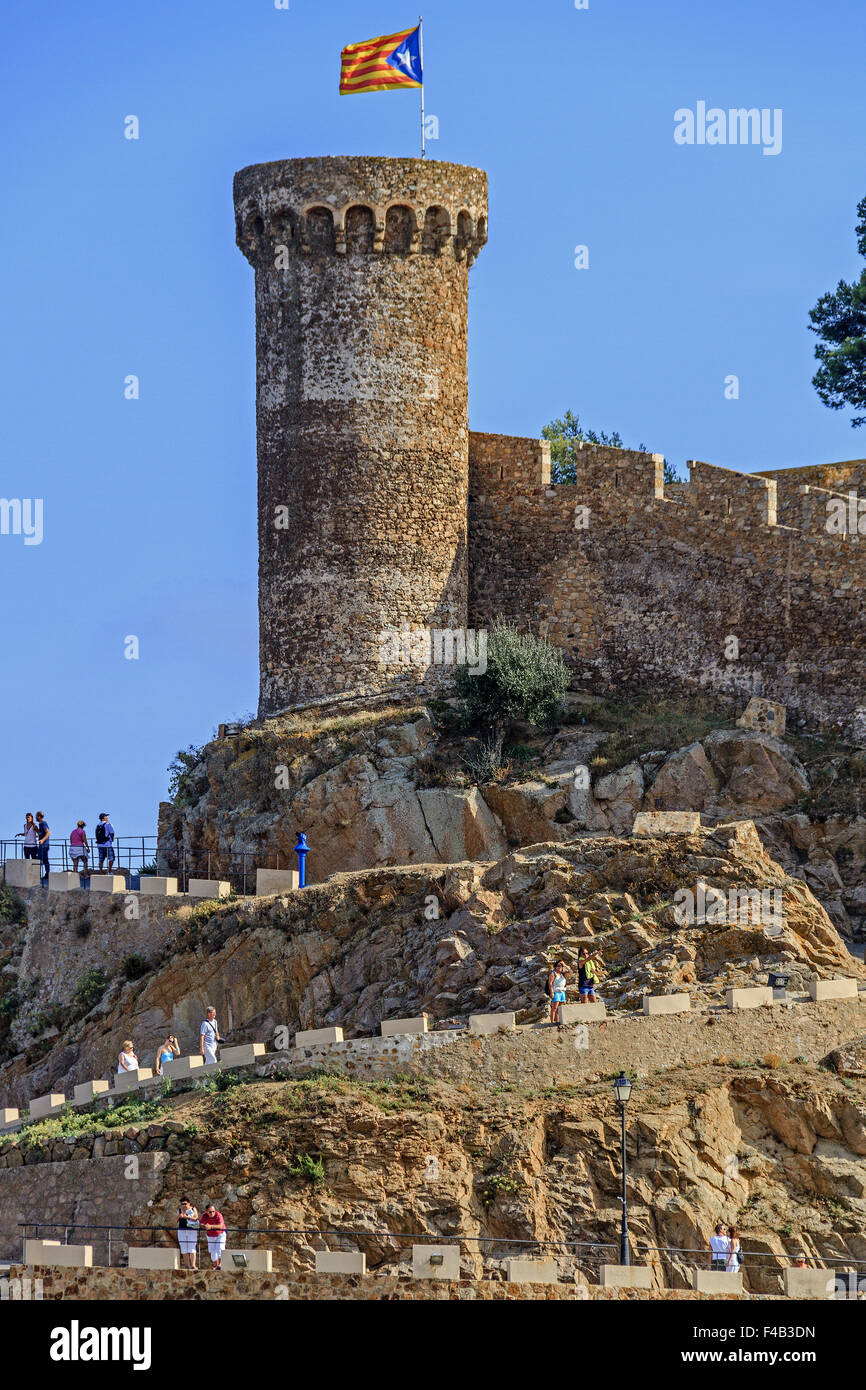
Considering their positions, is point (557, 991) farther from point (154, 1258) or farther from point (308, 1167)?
point (154, 1258)

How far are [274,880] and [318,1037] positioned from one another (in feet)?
20.7

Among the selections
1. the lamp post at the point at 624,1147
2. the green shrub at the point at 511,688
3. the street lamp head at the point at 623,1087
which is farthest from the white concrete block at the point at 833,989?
the green shrub at the point at 511,688

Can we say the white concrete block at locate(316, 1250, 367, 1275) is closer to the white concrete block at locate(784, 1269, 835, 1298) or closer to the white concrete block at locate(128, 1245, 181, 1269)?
the white concrete block at locate(128, 1245, 181, 1269)

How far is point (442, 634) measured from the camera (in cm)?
5203

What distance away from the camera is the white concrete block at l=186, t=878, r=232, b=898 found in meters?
47.8

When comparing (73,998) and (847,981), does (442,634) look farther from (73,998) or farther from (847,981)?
(847,981)

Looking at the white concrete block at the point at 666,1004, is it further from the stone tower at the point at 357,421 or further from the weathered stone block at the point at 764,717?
the stone tower at the point at 357,421

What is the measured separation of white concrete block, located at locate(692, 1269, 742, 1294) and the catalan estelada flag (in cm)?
2470

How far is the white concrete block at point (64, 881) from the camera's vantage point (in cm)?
5019

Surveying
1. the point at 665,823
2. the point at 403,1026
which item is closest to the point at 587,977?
the point at 403,1026

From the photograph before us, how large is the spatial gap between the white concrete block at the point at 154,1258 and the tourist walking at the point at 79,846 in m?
14.0

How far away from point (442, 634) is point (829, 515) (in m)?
7.31

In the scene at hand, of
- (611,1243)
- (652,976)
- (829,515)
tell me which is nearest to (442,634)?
(829,515)
